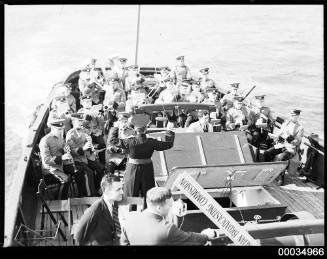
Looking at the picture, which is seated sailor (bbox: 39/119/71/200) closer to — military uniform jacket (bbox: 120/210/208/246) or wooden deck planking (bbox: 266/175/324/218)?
military uniform jacket (bbox: 120/210/208/246)

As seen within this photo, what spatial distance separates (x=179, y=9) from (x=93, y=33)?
26.8ft

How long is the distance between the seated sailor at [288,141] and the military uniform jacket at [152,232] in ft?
11.9

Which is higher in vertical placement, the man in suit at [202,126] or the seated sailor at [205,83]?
the seated sailor at [205,83]

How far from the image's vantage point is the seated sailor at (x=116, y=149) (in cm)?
620

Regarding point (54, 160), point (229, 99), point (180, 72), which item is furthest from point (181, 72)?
point (54, 160)

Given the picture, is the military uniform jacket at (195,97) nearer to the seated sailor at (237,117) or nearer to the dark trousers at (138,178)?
the seated sailor at (237,117)

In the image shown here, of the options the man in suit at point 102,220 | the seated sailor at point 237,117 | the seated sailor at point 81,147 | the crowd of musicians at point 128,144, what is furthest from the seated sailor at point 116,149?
the man in suit at point 102,220

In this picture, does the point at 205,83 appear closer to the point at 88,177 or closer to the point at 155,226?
the point at 88,177

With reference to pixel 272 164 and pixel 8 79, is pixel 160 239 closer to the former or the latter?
pixel 272 164

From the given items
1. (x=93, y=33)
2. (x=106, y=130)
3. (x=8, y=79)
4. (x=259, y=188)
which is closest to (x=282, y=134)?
(x=259, y=188)

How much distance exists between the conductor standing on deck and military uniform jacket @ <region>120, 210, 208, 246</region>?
1783 millimetres

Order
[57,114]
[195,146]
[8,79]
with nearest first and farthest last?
[195,146]
[57,114]
[8,79]

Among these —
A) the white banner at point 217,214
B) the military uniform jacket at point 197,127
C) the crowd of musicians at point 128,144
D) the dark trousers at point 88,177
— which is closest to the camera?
the crowd of musicians at point 128,144
